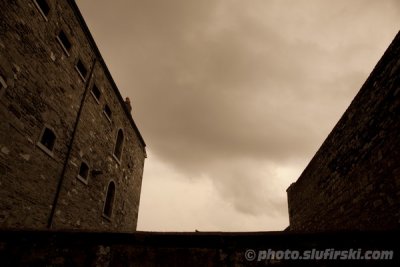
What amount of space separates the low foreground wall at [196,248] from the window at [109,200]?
32.4 feet

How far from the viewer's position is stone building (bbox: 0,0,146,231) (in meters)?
6.16

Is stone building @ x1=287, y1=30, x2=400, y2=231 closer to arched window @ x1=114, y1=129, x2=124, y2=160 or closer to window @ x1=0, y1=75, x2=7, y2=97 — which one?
window @ x1=0, y1=75, x2=7, y2=97

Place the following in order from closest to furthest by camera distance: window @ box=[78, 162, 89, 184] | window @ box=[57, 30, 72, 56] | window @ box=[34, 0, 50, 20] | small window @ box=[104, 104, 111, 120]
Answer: window @ box=[34, 0, 50, 20], window @ box=[57, 30, 72, 56], window @ box=[78, 162, 89, 184], small window @ box=[104, 104, 111, 120]

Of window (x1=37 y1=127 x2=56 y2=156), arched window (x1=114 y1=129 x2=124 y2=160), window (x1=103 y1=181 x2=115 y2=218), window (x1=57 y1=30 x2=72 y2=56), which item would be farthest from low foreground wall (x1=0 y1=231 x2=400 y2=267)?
arched window (x1=114 y1=129 x2=124 y2=160)

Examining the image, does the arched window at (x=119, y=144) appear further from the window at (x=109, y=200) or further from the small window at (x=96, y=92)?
the small window at (x=96, y=92)

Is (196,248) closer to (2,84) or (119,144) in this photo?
(2,84)

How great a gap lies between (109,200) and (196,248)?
35.6ft

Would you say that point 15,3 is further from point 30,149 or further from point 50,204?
point 50,204

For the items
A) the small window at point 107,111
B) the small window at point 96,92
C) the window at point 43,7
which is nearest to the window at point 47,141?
the small window at point 96,92

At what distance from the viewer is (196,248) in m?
2.30

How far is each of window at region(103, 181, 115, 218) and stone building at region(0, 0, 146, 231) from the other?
1.8 inches

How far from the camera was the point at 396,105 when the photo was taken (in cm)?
443

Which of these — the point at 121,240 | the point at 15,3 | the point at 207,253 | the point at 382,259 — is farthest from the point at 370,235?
the point at 15,3

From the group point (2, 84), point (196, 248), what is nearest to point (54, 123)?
point (2, 84)
